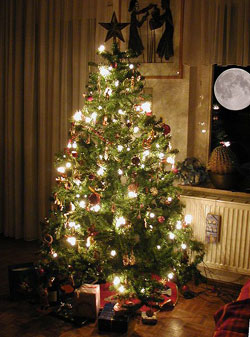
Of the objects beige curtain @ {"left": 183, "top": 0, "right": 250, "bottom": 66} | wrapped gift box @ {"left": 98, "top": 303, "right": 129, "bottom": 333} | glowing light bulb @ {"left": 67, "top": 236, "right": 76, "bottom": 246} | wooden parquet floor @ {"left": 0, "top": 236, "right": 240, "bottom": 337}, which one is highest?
beige curtain @ {"left": 183, "top": 0, "right": 250, "bottom": 66}

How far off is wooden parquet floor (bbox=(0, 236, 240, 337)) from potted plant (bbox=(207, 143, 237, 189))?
36.3 inches

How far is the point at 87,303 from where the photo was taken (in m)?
2.88

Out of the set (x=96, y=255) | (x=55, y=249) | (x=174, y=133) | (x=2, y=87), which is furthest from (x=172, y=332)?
(x=2, y=87)

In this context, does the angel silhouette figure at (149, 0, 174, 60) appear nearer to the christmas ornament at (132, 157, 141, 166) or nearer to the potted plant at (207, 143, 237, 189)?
the potted plant at (207, 143, 237, 189)

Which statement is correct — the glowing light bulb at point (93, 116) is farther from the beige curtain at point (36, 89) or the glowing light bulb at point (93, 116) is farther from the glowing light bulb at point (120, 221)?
the beige curtain at point (36, 89)

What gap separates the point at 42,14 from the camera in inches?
163

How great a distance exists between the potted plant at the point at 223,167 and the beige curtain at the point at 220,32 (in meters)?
0.78

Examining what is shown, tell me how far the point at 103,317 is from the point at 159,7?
2759mm

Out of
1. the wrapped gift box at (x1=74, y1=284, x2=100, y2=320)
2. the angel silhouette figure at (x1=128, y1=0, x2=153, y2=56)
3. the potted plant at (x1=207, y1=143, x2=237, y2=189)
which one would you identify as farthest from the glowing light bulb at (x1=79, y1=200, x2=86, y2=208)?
the angel silhouette figure at (x1=128, y1=0, x2=153, y2=56)

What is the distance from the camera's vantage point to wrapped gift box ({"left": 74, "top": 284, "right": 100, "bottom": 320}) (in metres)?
2.88

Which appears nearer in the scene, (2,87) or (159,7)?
(159,7)

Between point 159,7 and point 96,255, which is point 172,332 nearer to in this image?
point 96,255

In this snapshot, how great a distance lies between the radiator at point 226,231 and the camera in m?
3.33

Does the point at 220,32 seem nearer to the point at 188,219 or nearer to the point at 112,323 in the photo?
the point at 188,219
